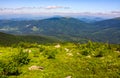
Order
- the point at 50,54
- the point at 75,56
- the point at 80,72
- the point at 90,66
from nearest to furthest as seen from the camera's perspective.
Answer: the point at 80,72 → the point at 90,66 → the point at 50,54 → the point at 75,56

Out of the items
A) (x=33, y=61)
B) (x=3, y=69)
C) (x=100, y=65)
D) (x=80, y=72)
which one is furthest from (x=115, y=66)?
(x=3, y=69)

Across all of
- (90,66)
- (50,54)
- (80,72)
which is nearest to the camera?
(80,72)

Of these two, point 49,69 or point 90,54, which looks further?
point 90,54

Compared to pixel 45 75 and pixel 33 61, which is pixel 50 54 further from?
pixel 45 75

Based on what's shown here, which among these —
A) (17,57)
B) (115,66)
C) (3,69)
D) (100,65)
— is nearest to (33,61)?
(17,57)

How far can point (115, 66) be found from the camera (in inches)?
867

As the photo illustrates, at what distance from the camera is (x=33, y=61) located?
81.1 ft

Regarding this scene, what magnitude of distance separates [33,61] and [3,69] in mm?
5917

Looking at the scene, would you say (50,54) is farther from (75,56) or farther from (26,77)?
(26,77)

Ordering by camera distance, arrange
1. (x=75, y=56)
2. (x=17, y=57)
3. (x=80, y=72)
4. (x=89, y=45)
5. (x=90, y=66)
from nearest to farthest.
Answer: (x=80, y=72) → (x=90, y=66) → (x=17, y=57) → (x=75, y=56) → (x=89, y=45)

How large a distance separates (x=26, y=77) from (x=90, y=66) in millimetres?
7079

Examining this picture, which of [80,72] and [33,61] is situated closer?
[80,72]

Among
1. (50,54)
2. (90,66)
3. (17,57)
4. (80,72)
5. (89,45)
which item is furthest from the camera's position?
(89,45)

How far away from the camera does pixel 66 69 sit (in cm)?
2112
